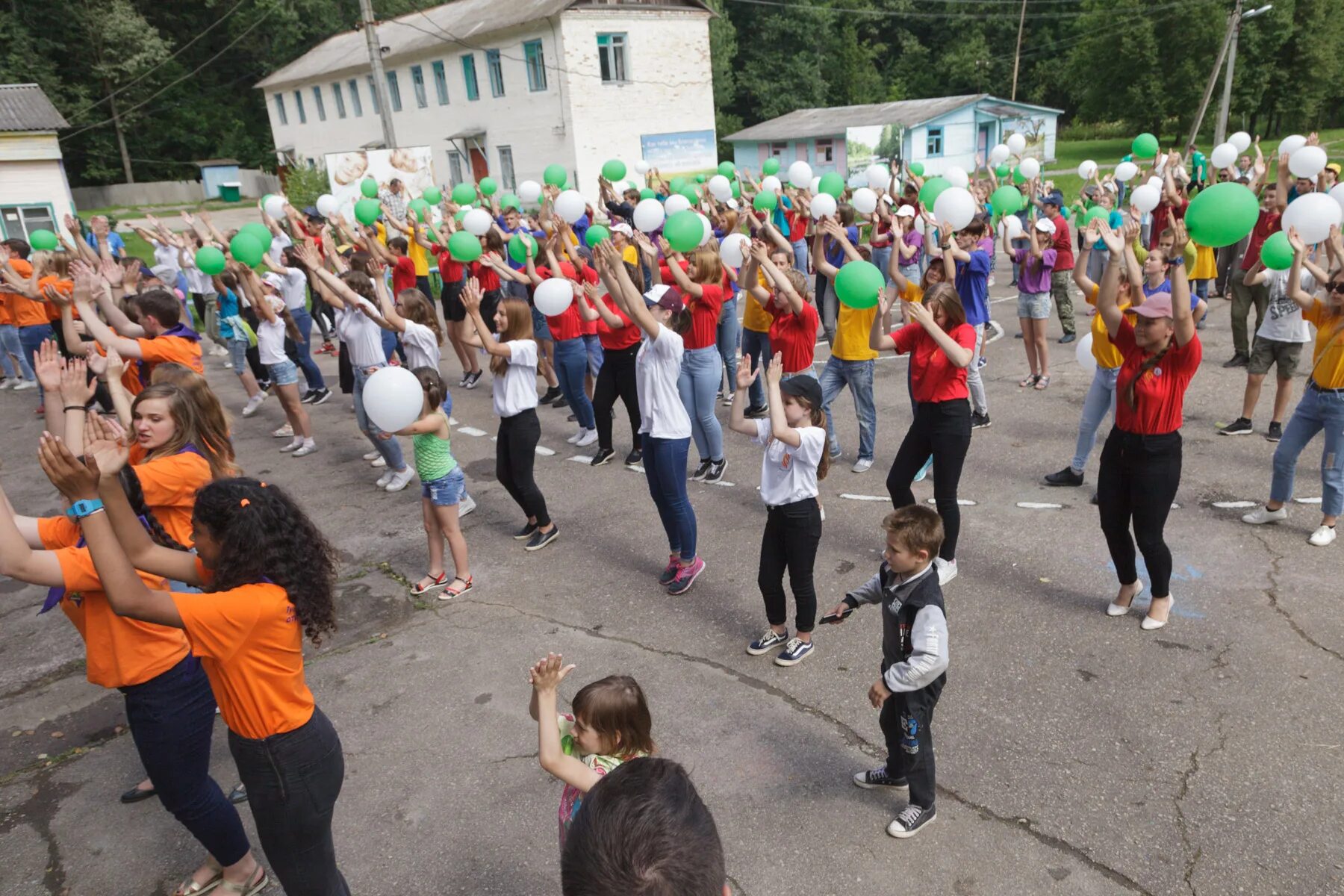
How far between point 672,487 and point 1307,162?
7.03 metres

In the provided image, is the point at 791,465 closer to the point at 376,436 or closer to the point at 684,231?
the point at 684,231

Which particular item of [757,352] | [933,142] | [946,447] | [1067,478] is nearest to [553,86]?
[933,142]

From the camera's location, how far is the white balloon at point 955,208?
7.00m

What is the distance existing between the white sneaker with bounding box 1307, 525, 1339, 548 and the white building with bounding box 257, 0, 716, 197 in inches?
1107

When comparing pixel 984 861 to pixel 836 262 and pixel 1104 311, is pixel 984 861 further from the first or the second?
pixel 836 262

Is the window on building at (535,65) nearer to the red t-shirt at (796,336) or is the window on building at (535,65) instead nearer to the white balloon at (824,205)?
the white balloon at (824,205)

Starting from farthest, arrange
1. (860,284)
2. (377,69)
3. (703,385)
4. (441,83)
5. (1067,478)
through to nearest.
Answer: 1. (441,83)
2. (377,69)
3. (703,385)
4. (1067,478)
5. (860,284)

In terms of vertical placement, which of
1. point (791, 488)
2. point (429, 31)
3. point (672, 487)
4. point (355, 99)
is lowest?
point (672, 487)

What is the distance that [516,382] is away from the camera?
5746 mm

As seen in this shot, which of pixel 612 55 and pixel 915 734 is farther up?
pixel 612 55

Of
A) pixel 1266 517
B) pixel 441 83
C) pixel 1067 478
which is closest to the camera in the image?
pixel 1266 517

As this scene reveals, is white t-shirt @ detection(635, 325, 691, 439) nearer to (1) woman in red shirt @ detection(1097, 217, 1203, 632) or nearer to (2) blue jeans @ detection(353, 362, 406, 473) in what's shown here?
(1) woman in red shirt @ detection(1097, 217, 1203, 632)

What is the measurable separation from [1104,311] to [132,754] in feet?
18.0

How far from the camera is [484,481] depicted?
25.0 feet
